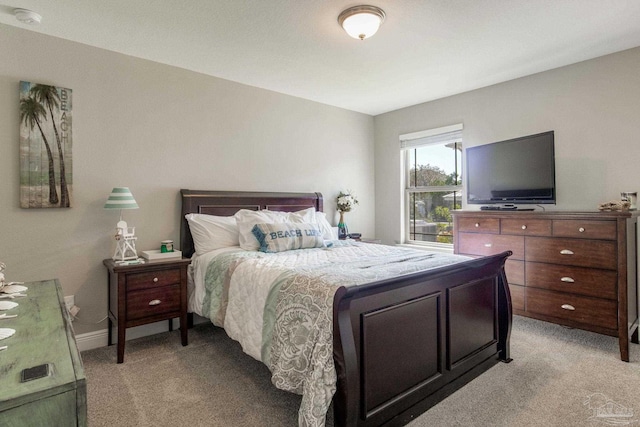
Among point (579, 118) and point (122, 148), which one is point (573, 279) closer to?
point (579, 118)

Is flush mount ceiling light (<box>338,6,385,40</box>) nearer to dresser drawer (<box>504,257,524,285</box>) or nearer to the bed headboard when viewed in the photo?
the bed headboard

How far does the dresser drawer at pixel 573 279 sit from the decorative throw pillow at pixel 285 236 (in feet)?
6.18

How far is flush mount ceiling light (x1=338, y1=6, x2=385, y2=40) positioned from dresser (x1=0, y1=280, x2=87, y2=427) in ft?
7.55

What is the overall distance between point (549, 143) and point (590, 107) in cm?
52

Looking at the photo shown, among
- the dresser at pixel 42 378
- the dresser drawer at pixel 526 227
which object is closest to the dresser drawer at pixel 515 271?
the dresser drawer at pixel 526 227

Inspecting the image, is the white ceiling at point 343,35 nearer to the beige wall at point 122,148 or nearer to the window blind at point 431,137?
the beige wall at point 122,148

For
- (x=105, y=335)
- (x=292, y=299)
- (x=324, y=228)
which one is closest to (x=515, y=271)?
(x=324, y=228)

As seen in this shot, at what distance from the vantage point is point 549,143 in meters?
3.08

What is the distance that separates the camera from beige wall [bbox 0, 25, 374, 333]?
2549mm

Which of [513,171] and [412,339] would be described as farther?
[513,171]

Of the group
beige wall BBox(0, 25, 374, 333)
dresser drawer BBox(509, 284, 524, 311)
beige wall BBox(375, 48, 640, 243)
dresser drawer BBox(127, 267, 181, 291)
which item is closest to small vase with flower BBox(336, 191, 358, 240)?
beige wall BBox(0, 25, 374, 333)

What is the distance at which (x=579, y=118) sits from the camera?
3188mm

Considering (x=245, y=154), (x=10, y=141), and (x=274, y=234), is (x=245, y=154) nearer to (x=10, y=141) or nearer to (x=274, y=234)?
(x=274, y=234)

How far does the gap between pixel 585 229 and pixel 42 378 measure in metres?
3.33
